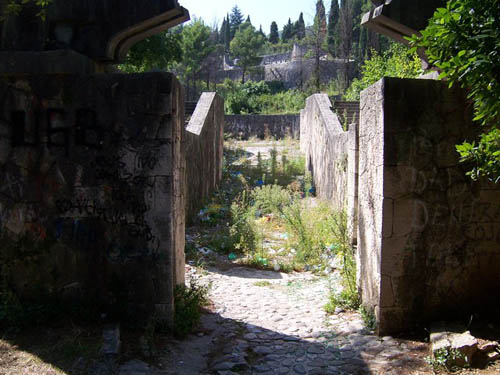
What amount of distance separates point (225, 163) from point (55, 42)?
11005 mm

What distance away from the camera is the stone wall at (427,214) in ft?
13.3

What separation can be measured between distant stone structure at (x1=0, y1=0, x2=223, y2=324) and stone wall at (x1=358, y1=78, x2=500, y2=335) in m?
1.83

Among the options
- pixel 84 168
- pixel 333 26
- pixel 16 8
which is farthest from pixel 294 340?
pixel 333 26

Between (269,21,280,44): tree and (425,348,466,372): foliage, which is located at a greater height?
(269,21,280,44): tree

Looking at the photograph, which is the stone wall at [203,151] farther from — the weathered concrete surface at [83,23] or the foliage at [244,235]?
the weathered concrete surface at [83,23]

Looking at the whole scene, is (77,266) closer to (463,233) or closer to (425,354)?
(425,354)

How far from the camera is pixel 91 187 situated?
13.2 ft

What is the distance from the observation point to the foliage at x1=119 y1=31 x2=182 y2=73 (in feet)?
45.7

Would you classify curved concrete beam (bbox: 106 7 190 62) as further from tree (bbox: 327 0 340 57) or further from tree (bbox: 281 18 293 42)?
tree (bbox: 281 18 293 42)

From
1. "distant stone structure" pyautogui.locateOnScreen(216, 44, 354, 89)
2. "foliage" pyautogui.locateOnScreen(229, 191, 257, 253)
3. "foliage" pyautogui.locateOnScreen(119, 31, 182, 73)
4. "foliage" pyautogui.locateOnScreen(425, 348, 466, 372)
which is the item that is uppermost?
"distant stone structure" pyautogui.locateOnScreen(216, 44, 354, 89)

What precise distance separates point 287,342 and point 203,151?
668 cm

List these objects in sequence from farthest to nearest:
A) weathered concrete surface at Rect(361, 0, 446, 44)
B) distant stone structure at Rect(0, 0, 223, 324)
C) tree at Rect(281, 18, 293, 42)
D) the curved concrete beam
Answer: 1. tree at Rect(281, 18, 293, 42)
2. weathered concrete surface at Rect(361, 0, 446, 44)
3. the curved concrete beam
4. distant stone structure at Rect(0, 0, 223, 324)

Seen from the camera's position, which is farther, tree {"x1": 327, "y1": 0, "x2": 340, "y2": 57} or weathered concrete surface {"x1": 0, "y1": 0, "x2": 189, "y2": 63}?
tree {"x1": 327, "y1": 0, "x2": 340, "y2": 57}

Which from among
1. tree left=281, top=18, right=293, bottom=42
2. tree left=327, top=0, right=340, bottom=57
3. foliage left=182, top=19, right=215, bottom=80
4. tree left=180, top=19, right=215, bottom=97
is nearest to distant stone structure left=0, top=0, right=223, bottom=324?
tree left=180, top=19, right=215, bottom=97
